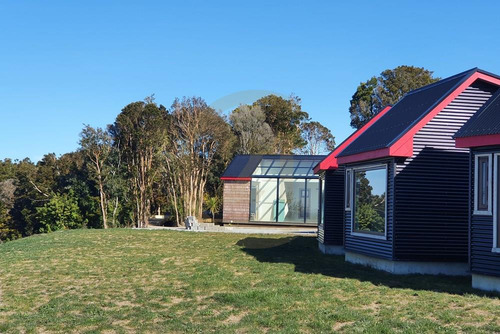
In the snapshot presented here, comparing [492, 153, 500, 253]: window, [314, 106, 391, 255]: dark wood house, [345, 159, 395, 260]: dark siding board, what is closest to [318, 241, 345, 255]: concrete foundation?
[314, 106, 391, 255]: dark wood house

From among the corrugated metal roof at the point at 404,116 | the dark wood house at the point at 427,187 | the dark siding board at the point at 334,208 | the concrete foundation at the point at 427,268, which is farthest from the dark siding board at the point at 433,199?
the dark siding board at the point at 334,208

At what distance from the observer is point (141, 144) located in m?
36.0

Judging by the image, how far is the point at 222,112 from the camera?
4884 centimetres

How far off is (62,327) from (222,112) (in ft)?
132

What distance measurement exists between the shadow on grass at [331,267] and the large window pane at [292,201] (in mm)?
9322

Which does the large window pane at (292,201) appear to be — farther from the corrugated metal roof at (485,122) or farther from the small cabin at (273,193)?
the corrugated metal roof at (485,122)

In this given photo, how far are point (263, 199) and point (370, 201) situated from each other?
17.3 metres

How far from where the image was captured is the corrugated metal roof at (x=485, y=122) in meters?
10.5

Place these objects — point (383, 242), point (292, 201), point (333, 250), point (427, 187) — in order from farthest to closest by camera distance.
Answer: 1. point (292, 201)
2. point (333, 250)
3. point (383, 242)
4. point (427, 187)

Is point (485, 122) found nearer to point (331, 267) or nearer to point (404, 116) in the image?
point (404, 116)

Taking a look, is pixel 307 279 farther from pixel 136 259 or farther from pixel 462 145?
pixel 136 259

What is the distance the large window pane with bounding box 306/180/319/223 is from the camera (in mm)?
30578

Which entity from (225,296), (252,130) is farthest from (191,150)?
(225,296)

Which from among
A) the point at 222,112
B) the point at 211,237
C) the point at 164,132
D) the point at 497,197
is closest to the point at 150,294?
the point at 497,197
